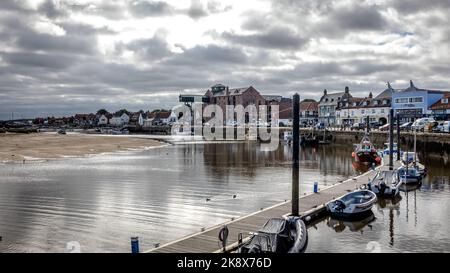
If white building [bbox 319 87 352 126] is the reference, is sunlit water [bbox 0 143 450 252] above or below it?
below

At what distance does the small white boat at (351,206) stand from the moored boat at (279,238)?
697 cm

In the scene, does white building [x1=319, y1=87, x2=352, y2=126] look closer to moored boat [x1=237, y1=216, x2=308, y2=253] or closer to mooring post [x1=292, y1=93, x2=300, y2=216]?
mooring post [x1=292, y1=93, x2=300, y2=216]

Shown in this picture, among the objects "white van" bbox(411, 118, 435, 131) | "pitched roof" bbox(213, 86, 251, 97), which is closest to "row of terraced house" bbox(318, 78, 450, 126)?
"white van" bbox(411, 118, 435, 131)

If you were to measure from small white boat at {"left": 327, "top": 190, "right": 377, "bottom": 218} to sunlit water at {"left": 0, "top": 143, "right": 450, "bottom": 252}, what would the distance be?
3.61ft

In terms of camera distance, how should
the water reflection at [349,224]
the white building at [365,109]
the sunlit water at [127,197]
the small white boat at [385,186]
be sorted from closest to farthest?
1. the sunlit water at [127,197]
2. the water reflection at [349,224]
3. the small white boat at [385,186]
4. the white building at [365,109]

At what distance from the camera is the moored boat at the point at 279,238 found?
17469mm

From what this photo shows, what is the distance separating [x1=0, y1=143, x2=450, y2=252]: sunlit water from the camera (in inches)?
867

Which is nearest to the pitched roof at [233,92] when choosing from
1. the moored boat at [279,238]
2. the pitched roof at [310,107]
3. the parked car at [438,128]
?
the pitched roof at [310,107]

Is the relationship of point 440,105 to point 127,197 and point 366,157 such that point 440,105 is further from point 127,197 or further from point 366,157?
point 127,197

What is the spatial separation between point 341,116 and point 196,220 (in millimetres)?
114977

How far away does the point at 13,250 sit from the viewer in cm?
2025

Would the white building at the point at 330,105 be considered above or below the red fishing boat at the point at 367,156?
above

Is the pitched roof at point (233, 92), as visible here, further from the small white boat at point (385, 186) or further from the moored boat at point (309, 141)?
the small white boat at point (385, 186)
